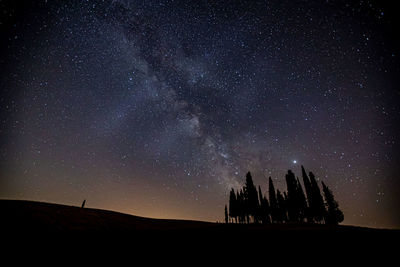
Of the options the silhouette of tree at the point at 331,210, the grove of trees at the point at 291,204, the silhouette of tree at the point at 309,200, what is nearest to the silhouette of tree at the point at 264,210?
the grove of trees at the point at 291,204

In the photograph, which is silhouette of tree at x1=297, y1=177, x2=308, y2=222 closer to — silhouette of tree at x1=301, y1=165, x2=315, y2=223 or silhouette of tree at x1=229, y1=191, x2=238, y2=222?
silhouette of tree at x1=301, y1=165, x2=315, y2=223

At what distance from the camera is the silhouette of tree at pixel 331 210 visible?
37.5 m

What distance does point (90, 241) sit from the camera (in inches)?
268

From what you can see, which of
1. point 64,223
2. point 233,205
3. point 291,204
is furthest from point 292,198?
point 64,223

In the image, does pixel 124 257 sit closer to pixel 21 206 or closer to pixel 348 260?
pixel 348 260

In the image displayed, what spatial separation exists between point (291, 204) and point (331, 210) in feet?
29.0

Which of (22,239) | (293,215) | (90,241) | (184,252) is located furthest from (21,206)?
(293,215)

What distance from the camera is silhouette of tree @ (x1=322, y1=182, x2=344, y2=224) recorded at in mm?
37453

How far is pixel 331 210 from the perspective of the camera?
39.0 metres

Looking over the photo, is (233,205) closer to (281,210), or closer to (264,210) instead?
(264,210)

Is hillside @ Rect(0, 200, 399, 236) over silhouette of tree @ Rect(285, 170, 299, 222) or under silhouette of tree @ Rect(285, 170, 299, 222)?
under

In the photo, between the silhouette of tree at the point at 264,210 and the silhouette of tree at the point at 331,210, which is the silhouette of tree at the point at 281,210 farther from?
the silhouette of tree at the point at 331,210

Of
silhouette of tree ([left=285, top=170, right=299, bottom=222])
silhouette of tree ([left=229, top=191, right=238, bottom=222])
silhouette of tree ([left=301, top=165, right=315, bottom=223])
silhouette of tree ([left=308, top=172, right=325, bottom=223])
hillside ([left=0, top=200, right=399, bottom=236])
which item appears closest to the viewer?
hillside ([left=0, top=200, right=399, bottom=236])

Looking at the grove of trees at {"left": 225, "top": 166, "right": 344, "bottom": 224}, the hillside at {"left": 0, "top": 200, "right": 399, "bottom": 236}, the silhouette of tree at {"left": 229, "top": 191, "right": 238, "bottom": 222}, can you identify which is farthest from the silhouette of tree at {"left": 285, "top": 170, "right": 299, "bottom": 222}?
the hillside at {"left": 0, "top": 200, "right": 399, "bottom": 236}
